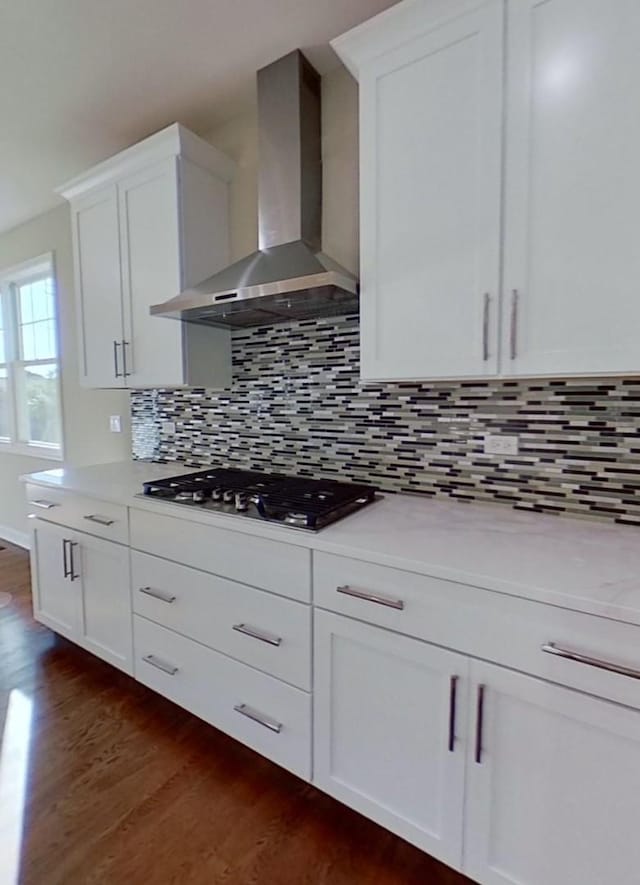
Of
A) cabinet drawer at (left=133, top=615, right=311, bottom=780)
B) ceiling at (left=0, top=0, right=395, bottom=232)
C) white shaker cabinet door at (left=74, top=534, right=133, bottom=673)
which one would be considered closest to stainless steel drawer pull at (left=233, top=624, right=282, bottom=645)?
cabinet drawer at (left=133, top=615, right=311, bottom=780)

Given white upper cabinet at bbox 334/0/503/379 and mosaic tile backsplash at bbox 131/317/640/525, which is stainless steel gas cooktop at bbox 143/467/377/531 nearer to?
mosaic tile backsplash at bbox 131/317/640/525

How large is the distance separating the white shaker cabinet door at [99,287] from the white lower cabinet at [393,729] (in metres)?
1.82

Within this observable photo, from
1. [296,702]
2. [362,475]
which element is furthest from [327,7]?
[296,702]

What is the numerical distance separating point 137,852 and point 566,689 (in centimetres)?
127

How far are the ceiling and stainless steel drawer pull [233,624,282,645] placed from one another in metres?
2.15

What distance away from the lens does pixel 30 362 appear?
371 cm

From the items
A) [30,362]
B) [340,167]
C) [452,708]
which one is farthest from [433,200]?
[30,362]

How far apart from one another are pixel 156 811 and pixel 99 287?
235cm

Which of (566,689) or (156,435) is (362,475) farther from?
(156,435)

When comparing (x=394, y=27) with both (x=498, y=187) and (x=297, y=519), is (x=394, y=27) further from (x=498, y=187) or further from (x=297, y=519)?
(x=297, y=519)

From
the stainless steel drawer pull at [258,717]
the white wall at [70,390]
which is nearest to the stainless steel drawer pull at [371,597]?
the stainless steel drawer pull at [258,717]

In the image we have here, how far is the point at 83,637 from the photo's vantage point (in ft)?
6.91

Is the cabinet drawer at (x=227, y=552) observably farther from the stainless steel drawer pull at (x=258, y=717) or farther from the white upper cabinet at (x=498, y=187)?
the white upper cabinet at (x=498, y=187)

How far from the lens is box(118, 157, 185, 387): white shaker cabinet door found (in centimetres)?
207
